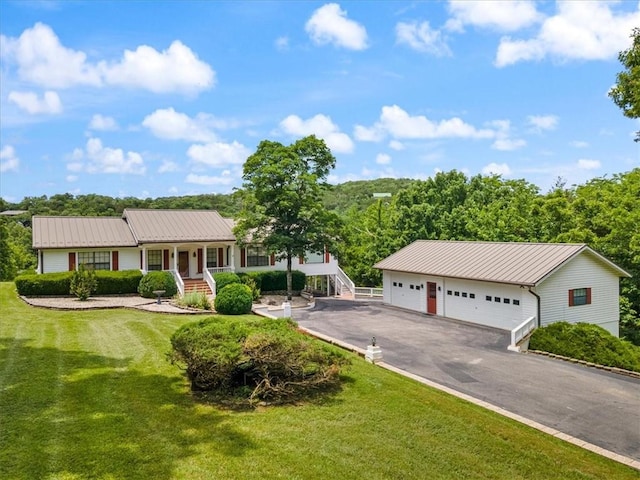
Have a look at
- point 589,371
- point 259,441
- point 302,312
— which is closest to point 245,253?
point 302,312

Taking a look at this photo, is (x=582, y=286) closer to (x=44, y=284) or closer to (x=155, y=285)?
(x=155, y=285)

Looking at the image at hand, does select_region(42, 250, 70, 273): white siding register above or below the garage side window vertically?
above

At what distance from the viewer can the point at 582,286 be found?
67.9 ft

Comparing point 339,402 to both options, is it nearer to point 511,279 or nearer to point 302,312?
point 511,279

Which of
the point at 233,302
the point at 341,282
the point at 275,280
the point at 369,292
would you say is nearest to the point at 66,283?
the point at 233,302

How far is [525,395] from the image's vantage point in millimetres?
11609

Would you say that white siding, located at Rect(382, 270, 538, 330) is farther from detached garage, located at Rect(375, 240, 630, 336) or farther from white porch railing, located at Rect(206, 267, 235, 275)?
white porch railing, located at Rect(206, 267, 235, 275)

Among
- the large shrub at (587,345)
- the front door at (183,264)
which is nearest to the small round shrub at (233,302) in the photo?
the front door at (183,264)

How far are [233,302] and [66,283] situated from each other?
31.0 feet

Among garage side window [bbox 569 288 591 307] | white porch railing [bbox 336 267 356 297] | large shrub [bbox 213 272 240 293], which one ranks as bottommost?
white porch railing [bbox 336 267 356 297]

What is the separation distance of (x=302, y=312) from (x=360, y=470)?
1810cm

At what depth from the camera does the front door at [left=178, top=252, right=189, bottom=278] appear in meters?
29.8

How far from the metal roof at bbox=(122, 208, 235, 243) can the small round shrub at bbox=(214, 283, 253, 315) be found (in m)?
7.51

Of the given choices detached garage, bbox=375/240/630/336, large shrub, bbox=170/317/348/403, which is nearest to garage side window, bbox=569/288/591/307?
detached garage, bbox=375/240/630/336
